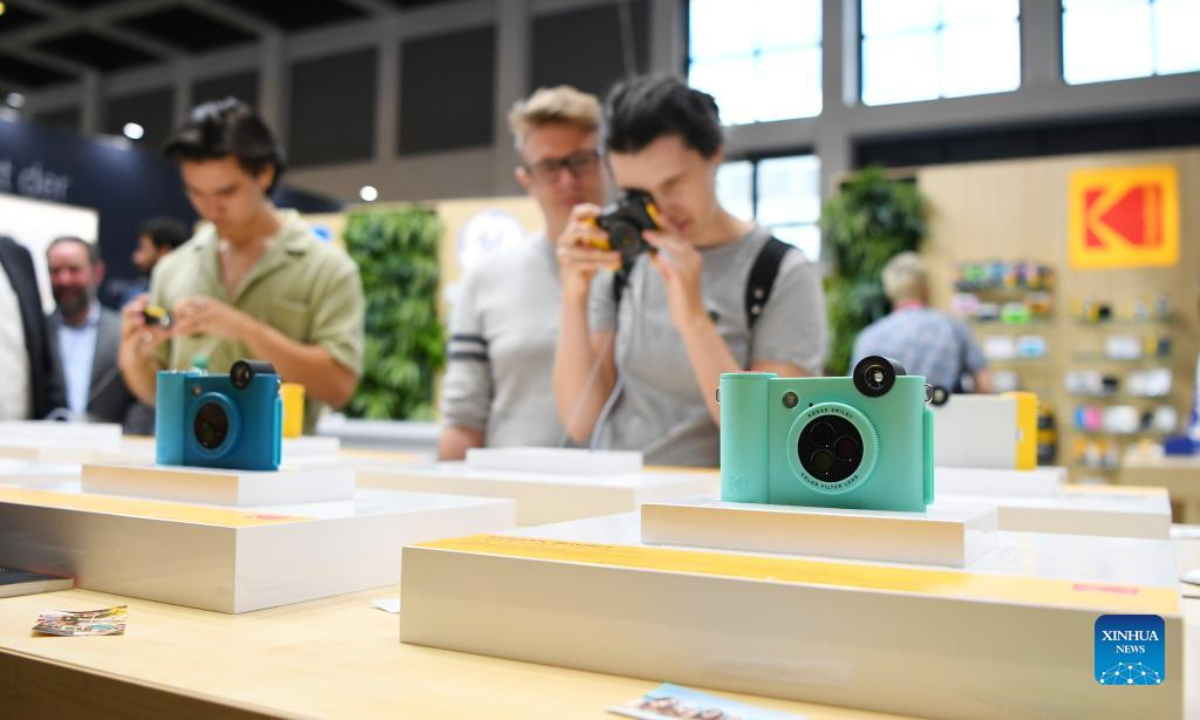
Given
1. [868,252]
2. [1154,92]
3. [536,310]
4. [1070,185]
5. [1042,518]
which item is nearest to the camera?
[1042,518]

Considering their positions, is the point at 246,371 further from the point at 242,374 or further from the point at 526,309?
the point at 526,309

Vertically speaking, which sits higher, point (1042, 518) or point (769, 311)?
point (769, 311)

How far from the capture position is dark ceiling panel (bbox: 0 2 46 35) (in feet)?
42.2

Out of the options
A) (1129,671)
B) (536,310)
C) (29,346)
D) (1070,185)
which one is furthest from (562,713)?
(1070,185)

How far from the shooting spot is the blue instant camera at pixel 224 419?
1527mm

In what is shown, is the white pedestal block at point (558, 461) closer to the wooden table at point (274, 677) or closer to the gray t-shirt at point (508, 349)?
the gray t-shirt at point (508, 349)

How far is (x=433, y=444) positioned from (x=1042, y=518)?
4555 mm

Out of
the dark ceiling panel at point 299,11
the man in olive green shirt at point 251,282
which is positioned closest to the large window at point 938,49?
the dark ceiling panel at point 299,11

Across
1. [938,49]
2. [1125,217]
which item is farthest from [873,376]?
[938,49]

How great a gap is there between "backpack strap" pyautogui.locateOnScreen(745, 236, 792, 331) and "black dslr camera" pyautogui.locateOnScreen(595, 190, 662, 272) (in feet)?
0.71

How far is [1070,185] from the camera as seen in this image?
25.1ft

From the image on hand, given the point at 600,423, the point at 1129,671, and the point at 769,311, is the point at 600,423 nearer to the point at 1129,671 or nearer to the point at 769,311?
the point at 769,311

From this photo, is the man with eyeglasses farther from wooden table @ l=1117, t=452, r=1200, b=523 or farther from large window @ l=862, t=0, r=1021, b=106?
large window @ l=862, t=0, r=1021, b=106

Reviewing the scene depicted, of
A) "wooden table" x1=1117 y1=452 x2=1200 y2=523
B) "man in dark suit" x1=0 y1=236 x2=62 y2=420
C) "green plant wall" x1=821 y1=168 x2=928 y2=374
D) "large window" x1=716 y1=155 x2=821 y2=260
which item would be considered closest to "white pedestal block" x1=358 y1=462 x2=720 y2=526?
"man in dark suit" x1=0 y1=236 x2=62 y2=420
